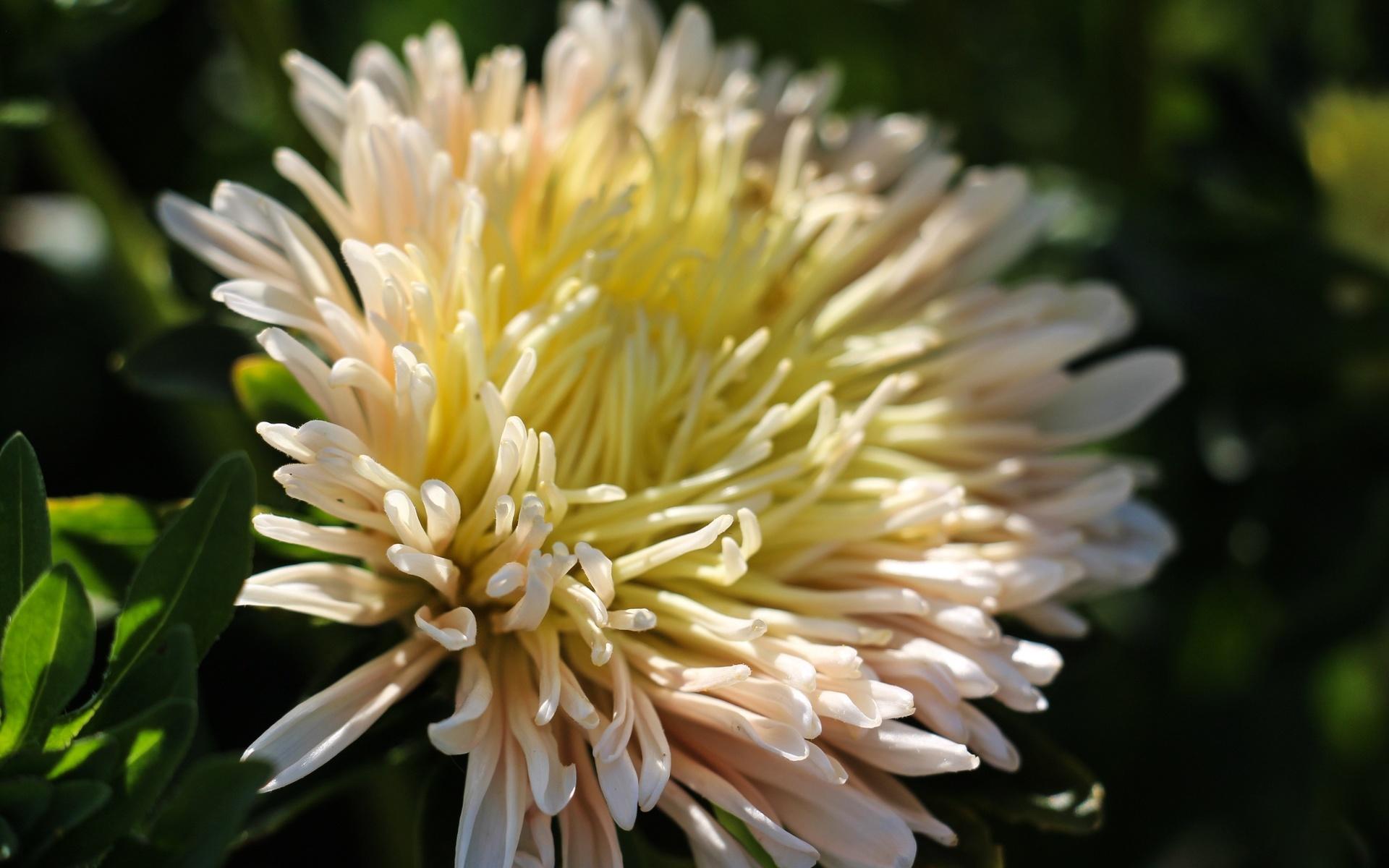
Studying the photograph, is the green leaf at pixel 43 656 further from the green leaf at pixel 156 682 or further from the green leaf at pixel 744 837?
the green leaf at pixel 744 837

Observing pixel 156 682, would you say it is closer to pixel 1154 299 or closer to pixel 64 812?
pixel 64 812

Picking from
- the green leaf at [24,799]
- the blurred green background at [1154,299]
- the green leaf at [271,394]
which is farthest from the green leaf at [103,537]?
the blurred green background at [1154,299]

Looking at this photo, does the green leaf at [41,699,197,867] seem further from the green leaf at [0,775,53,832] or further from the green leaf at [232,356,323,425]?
the green leaf at [232,356,323,425]

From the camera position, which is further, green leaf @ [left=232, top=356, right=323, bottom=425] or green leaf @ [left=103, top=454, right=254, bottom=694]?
green leaf @ [left=232, top=356, right=323, bottom=425]

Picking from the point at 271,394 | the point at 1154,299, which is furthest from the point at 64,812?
the point at 1154,299

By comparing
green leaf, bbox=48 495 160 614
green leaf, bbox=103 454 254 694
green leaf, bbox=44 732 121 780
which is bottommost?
green leaf, bbox=48 495 160 614

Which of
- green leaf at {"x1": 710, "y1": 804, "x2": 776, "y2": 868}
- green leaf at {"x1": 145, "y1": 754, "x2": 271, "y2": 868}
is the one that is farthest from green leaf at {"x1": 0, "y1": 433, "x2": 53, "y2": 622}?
green leaf at {"x1": 710, "y1": 804, "x2": 776, "y2": 868}
